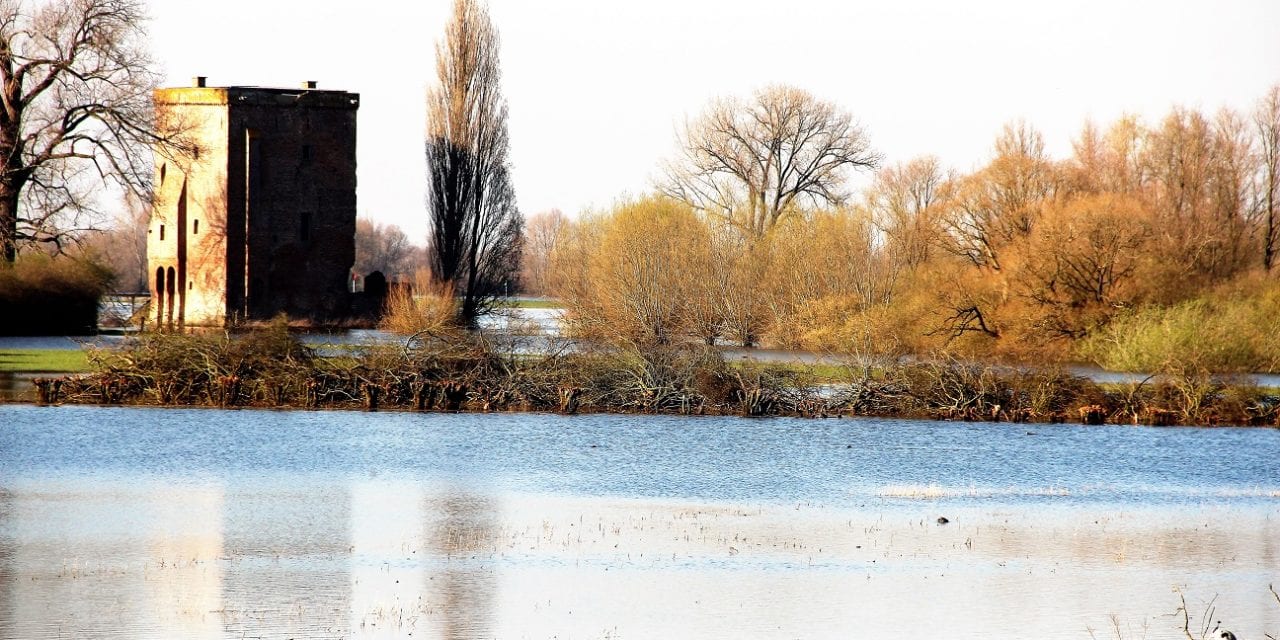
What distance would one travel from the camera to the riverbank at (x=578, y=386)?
2838 cm

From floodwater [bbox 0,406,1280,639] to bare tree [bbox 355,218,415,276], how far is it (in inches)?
4470

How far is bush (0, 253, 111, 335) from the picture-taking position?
154 ft

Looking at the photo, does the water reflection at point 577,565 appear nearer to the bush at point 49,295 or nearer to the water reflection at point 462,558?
the water reflection at point 462,558

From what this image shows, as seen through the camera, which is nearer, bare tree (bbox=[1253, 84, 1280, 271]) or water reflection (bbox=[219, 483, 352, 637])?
water reflection (bbox=[219, 483, 352, 637])

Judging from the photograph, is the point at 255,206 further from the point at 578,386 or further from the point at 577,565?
the point at 577,565

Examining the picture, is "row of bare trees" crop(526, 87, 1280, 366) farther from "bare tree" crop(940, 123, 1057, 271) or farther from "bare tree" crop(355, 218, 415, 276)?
"bare tree" crop(355, 218, 415, 276)

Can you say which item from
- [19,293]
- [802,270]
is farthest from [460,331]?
[19,293]

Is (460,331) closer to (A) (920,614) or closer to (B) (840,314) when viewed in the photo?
(B) (840,314)

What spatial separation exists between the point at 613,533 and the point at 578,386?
14.0m

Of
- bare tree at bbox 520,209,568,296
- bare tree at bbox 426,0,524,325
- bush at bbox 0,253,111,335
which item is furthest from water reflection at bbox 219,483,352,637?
bare tree at bbox 520,209,568,296

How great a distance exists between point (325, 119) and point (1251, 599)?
51.8m

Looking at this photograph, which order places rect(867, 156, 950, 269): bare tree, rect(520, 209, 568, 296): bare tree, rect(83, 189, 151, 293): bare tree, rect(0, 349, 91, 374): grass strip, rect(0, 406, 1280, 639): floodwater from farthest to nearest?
rect(520, 209, 568, 296): bare tree → rect(83, 189, 151, 293): bare tree → rect(867, 156, 950, 269): bare tree → rect(0, 349, 91, 374): grass strip → rect(0, 406, 1280, 639): floodwater

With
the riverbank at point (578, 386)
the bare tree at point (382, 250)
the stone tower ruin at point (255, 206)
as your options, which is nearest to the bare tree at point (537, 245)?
the bare tree at point (382, 250)

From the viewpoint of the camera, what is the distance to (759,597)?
1214 cm
